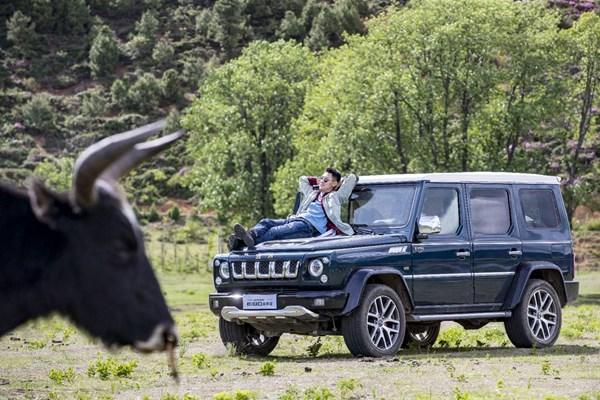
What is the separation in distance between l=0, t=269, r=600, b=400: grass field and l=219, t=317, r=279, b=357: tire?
0.64ft

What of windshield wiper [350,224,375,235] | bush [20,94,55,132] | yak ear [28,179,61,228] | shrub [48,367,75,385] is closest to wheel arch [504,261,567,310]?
windshield wiper [350,224,375,235]

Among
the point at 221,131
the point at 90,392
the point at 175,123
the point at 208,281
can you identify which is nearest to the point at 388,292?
the point at 90,392

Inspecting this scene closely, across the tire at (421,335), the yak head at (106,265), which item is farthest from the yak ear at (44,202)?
the tire at (421,335)

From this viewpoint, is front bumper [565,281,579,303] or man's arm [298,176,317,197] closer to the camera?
man's arm [298,176,317,197]

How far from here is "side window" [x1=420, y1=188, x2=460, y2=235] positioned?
16875 mm

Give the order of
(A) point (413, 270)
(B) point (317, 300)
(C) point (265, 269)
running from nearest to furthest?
(B) point (317, 300)
(C) point (265, 269)
(A) point (413, 270)

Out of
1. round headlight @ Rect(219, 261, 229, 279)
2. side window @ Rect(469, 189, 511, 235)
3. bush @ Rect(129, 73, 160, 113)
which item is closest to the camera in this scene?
round headlight @ Rect(219, 261, 229, 279)

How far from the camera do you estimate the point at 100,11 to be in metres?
142

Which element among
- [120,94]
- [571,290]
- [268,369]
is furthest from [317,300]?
[120,94]

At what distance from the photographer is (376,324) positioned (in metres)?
16.0

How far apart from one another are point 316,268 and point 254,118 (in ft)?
142

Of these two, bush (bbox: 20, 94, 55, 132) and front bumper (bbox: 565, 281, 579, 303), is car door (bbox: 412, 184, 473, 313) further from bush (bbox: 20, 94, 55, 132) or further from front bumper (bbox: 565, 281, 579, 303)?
bush (bbox: 20, 94, 55, 132)

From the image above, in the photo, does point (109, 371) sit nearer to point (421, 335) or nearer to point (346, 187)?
point (346, 187)

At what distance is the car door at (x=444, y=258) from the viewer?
1658 centimetres
